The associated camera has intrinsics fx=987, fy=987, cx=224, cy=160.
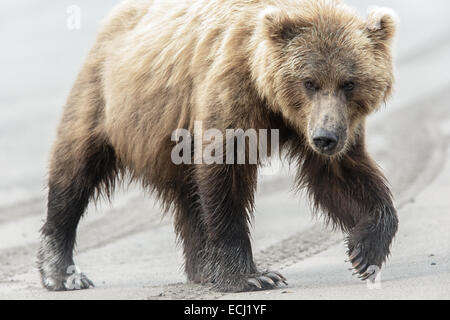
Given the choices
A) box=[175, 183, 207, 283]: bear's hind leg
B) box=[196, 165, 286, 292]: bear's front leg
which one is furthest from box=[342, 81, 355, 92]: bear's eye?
box=[175, 183, 207, 283]: bear's hind leg

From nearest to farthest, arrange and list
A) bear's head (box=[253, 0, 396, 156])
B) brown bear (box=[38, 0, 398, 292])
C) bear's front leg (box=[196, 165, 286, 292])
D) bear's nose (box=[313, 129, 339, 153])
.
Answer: bear's nose (box=[313, 129, 339, 153])
bear's head (box=[253, 0, 396, 156])
brown bear (box=[38, 0, 398, 292])
bear's front leg (box=[196, 165, 286, 292])

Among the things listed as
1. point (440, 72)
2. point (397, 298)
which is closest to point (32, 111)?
point (440, 72)

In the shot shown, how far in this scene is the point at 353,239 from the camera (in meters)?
7.78

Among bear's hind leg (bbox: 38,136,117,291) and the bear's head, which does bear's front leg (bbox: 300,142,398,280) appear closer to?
the bear's head

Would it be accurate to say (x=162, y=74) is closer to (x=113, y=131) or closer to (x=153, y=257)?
(x=113, y=131)

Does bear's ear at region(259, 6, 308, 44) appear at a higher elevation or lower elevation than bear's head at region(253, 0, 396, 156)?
higher

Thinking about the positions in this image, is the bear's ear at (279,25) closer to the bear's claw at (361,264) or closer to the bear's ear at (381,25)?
the bear's ear at (381,25)

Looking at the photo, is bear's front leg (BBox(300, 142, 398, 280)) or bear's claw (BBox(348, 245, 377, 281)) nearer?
bear's claw (BBox(348, 245, 377, 281))

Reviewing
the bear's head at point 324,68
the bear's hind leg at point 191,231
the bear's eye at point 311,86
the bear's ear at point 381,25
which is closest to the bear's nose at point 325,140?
the bear's head at point 324,68

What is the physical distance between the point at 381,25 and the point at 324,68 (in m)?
0.68

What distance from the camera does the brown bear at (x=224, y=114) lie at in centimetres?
736

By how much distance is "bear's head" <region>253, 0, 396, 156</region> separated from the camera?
723 cm

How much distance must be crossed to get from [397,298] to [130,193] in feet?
27.0

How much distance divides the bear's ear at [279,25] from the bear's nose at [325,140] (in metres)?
0.80
